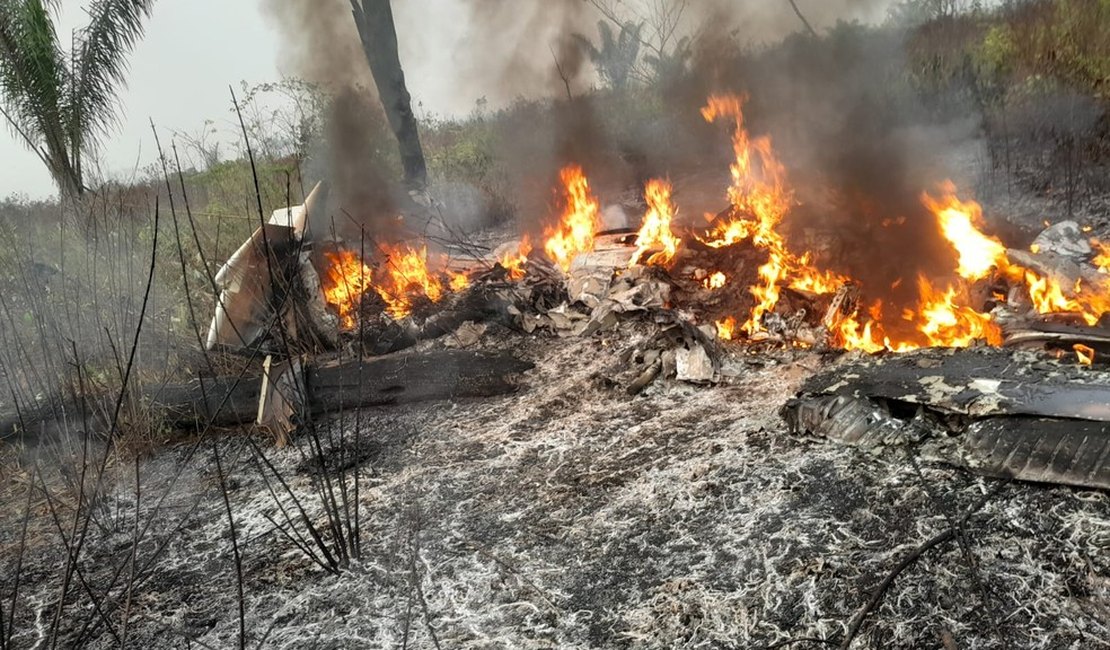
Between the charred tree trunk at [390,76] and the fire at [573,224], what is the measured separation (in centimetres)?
361

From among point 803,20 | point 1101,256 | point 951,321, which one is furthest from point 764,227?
point 803,20

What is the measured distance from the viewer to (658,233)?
8.52 metres

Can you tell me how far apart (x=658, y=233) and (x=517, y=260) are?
2.17 m

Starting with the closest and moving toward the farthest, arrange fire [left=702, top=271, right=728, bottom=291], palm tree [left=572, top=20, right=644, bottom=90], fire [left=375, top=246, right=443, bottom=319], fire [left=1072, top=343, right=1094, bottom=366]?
fire [left=1072, top=343, right=1094, bottom=366], fire [left=702, top=271, right=728, bottom=291], fire [left=375, top=246, right=443, bottom=319], palm tree [left=572, top=20, right=644, bottom=90]

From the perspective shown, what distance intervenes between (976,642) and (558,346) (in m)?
4.95

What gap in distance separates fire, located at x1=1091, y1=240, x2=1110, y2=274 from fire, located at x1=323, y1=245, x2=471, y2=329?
7002mm

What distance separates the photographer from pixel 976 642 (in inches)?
98.0

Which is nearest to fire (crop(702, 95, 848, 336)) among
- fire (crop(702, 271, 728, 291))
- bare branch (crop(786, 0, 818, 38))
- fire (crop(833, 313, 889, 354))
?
fire (crop(702, 271, 728, 291))

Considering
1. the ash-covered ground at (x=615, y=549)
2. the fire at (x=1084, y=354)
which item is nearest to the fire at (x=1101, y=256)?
→ the fire at (x=1084, y=354)

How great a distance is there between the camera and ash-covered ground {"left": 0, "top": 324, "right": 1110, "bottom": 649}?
9.05 ft

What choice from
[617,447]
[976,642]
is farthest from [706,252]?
[976,642]

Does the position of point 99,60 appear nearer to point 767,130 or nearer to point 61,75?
point 61,75

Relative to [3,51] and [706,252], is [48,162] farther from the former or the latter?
[706,252]

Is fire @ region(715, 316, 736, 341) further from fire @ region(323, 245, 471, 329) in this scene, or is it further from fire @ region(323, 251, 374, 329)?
fire @ region(323, 251, 374, 329)
